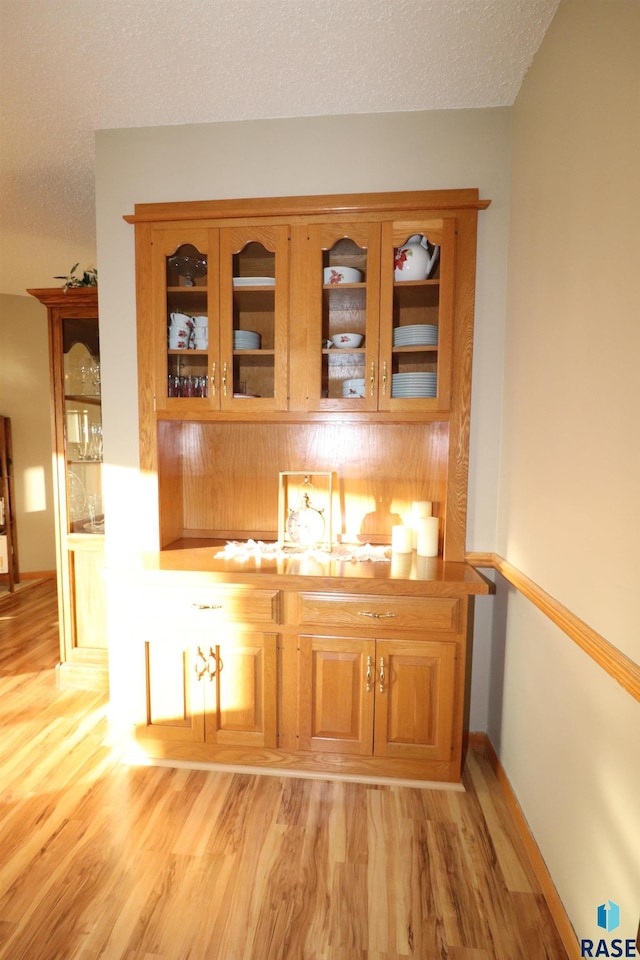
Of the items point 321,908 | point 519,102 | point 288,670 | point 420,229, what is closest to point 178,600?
point 288,670

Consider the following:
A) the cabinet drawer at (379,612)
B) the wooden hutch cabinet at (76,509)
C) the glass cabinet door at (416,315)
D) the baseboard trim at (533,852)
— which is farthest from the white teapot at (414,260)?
the baseboard trim at (533,852)

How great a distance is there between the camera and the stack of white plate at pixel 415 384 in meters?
1.94

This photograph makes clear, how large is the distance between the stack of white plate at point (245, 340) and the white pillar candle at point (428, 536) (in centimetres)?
102

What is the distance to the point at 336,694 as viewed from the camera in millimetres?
1856

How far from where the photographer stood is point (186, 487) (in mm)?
2443

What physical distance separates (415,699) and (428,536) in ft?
2.12

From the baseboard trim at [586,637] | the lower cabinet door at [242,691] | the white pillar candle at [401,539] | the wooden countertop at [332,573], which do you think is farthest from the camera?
the white pillar candle at [401,539]

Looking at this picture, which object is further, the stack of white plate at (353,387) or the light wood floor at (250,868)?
the stack of white plate at (353,387)

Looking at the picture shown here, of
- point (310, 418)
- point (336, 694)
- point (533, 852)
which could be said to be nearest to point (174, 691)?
point (336, 694)

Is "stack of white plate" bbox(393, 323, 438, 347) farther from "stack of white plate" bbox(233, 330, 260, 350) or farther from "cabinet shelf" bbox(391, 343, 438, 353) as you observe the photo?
"stack of white plate" bbox(233, 330, 260, 350)

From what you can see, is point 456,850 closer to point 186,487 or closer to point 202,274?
point 186,487

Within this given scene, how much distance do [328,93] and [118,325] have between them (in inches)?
48.9

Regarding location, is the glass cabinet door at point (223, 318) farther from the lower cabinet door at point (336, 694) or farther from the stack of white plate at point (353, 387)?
the lower cabinet door at point (336, 694)

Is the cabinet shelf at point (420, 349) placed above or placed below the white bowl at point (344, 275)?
below
